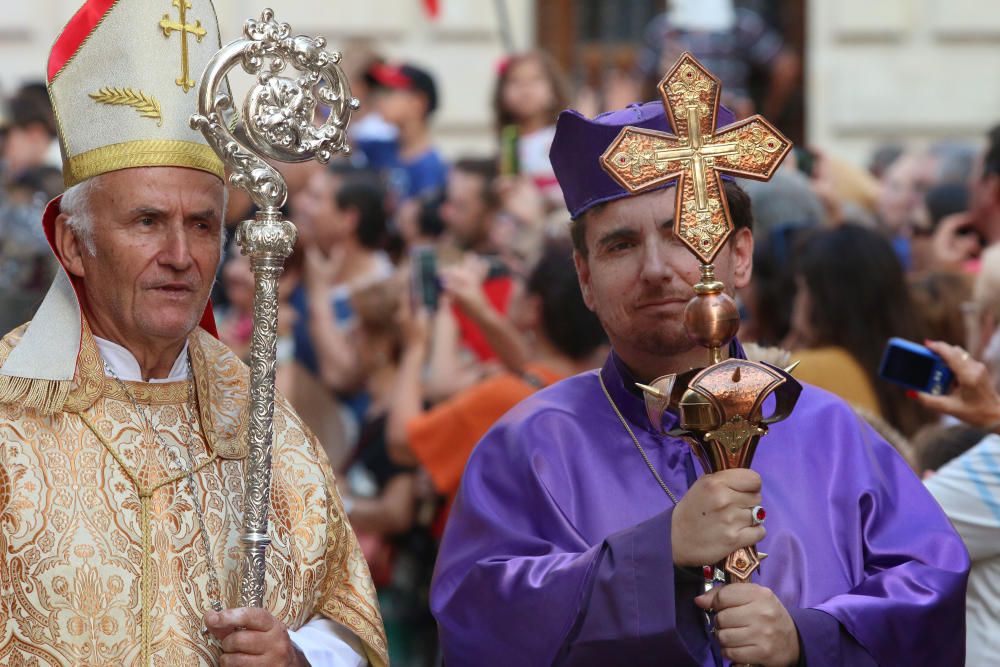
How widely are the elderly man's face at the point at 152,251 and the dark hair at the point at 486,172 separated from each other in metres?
4.54

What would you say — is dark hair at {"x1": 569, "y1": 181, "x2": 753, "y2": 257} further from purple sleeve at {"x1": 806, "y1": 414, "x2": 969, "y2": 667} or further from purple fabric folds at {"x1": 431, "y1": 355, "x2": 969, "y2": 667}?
purple sleeve at {"x1": 806, "y1": 414, "x2": 969, "y2": 667}

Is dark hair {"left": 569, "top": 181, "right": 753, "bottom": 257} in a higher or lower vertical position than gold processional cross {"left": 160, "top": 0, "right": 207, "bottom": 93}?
lower

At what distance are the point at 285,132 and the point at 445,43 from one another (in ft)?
31.4

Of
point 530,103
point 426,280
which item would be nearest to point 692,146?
point 426,280

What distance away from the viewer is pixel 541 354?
5.60 meters

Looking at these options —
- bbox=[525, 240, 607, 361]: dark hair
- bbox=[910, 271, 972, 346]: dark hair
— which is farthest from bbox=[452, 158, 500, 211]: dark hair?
bbox=[910, 271, 972, 346]: dark hair

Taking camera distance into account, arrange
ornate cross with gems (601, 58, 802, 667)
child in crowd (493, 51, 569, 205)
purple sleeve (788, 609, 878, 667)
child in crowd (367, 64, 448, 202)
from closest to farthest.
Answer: ornate cross with gems (601, 58, 802, 667) → purple sleeve (788, 609, 878, 667) → child in crowd (493, 51, 569, 205) → child in crowd (367, 64, 448, 202)

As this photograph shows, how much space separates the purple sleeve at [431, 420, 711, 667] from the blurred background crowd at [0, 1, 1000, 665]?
0.74 meters

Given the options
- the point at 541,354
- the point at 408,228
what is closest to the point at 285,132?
the point at 541,354

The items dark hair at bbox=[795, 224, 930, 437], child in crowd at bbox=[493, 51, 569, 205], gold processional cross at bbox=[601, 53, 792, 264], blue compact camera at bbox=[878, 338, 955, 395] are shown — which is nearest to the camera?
gold processional cross at bbox=[601, 53, 792, 264]

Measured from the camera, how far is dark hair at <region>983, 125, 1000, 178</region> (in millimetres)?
6191

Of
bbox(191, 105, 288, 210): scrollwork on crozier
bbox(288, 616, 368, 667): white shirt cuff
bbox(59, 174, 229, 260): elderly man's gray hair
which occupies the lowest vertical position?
bbox(288, 616, 368, 667): white shirt cuff

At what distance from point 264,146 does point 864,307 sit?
8.66ft

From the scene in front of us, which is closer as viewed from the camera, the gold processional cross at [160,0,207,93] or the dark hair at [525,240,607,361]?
the gold processional cross at [160,0,207,93]
